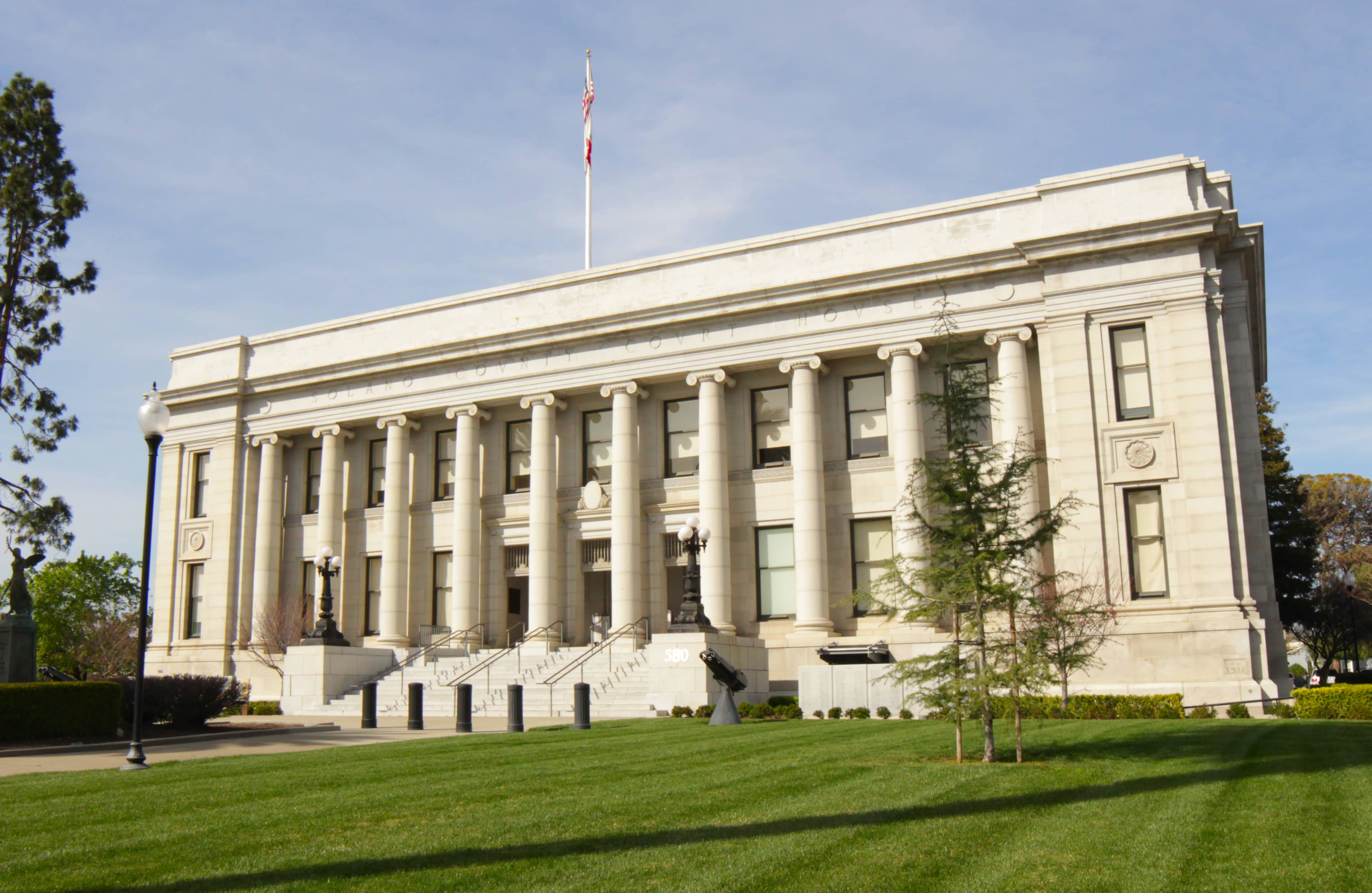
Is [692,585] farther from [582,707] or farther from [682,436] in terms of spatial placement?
[682,436]

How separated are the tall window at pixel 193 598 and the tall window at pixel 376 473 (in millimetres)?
7872

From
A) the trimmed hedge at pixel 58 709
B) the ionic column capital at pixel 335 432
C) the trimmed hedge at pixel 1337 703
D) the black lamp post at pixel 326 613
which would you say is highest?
the ionic column capital at pixel 335 432

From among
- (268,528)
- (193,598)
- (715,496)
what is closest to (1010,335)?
(715,496)

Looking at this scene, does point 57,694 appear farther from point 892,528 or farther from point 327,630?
point 892,528

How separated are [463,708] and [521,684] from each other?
26.4 feet

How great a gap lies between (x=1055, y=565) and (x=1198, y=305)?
8064mm

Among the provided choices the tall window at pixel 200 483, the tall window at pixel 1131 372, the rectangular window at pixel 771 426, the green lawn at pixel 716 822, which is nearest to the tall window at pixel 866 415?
the rectangular window at pixel 771 426

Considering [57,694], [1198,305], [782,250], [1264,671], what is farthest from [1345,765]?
[782,250]

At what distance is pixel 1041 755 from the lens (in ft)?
49.9

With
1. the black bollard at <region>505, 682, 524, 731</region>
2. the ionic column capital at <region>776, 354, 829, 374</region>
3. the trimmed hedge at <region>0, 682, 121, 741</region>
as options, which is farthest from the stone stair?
the ionic column capital at <region>776, 354, 829, 374</region>

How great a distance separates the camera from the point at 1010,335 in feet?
110

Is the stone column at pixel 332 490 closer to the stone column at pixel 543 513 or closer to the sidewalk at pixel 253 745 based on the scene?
the stone column at pixel 543 513

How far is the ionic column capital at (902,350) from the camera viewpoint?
34.9 metres

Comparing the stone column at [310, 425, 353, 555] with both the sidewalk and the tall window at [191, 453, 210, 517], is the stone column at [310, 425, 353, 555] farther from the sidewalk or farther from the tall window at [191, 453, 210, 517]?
the sidewalk
